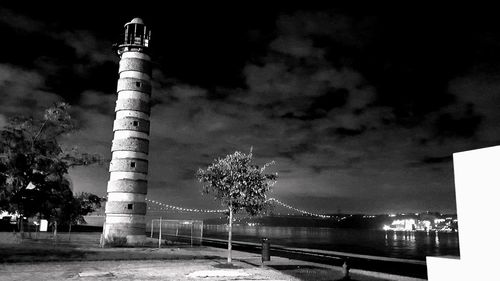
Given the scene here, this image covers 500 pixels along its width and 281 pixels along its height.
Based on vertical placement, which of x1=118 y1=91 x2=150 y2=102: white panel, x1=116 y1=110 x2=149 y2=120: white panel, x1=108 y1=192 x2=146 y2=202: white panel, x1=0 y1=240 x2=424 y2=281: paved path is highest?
x1=118 y1=91 x2=150 y2=102: white panel

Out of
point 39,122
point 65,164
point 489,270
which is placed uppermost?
point 39,122

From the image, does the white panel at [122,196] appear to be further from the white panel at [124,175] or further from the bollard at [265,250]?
the bollard at [265,250]

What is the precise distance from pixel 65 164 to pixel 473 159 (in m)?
36.9

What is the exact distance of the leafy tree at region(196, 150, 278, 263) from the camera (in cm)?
2364

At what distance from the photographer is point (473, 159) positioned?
2785 mm

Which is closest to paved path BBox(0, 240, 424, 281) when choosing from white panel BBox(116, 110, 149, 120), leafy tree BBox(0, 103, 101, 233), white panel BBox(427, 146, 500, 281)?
leafy tree BBox(0, 103, 101, 233)

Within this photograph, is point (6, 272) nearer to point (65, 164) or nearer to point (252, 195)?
point (252, 195)

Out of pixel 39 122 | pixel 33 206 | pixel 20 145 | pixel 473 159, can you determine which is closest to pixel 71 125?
pixel 39 122

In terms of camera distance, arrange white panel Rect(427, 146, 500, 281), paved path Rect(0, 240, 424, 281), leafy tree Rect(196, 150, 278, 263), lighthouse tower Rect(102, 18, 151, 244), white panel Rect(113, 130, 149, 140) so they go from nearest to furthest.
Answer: white panel Rect(427, 146, 500, 281) < paved path Rect(0, 240, 424, 281) < leafy tree Rect(196, 150, 278, 263) < lighthouse tower Rect(102, 18, 151, 244) < white panel Rect(113, 130, 149, 140)

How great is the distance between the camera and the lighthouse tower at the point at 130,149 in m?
37.1

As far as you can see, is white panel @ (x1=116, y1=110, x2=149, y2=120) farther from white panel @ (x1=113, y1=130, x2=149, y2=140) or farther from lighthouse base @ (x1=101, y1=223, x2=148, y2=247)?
lighthouse base @ (x1=101, y1=223, x2=148, y2=247)

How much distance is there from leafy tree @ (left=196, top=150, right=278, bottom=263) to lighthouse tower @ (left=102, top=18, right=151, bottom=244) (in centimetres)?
1576

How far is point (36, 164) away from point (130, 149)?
7984 mm

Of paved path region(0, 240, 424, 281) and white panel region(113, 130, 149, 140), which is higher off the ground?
white panel region(113, 130, 149, 140)
